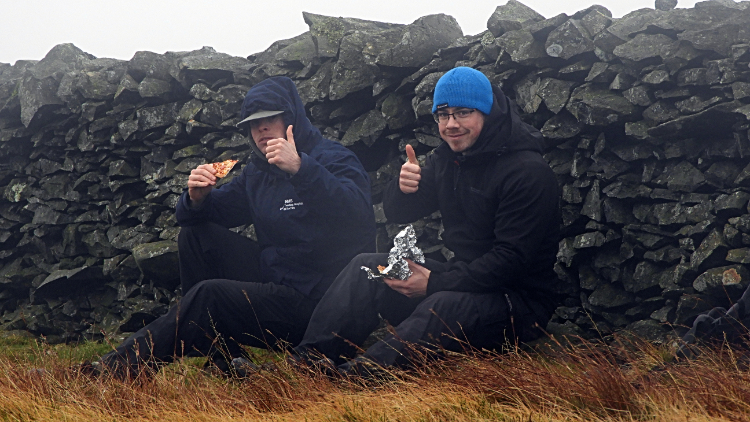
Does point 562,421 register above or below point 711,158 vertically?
below

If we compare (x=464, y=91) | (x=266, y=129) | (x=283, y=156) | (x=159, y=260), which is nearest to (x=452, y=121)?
(x=464, y=91)

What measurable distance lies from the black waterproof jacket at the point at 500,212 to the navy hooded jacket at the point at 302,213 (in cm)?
61

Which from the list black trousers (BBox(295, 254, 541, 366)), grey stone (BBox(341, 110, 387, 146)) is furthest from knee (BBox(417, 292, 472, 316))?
grey stone (BBox(341, 110, 387, 146))

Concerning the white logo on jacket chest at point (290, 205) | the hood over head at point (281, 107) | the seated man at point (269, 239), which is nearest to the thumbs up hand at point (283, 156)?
the seated man at point (269, 239)

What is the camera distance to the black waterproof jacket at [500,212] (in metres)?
3.65

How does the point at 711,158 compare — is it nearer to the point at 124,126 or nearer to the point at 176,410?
the point at 176,410

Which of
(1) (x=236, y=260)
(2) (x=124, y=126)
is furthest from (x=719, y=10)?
(2) (x=124, y=126)

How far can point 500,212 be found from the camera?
3.79 metres

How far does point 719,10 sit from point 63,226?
24.7 ft

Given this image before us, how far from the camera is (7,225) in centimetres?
862

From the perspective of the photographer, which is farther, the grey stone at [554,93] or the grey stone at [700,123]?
the grey stone at [554,93]

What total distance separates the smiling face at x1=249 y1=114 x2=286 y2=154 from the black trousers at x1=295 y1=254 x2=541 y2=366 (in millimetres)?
1226

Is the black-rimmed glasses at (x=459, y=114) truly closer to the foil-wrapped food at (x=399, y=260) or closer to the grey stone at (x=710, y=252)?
the foil-wrapped food at (x=399, y=260)

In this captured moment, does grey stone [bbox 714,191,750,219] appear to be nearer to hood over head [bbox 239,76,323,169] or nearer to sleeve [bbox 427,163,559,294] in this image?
sleeve [bbox 427,163,559,294]
